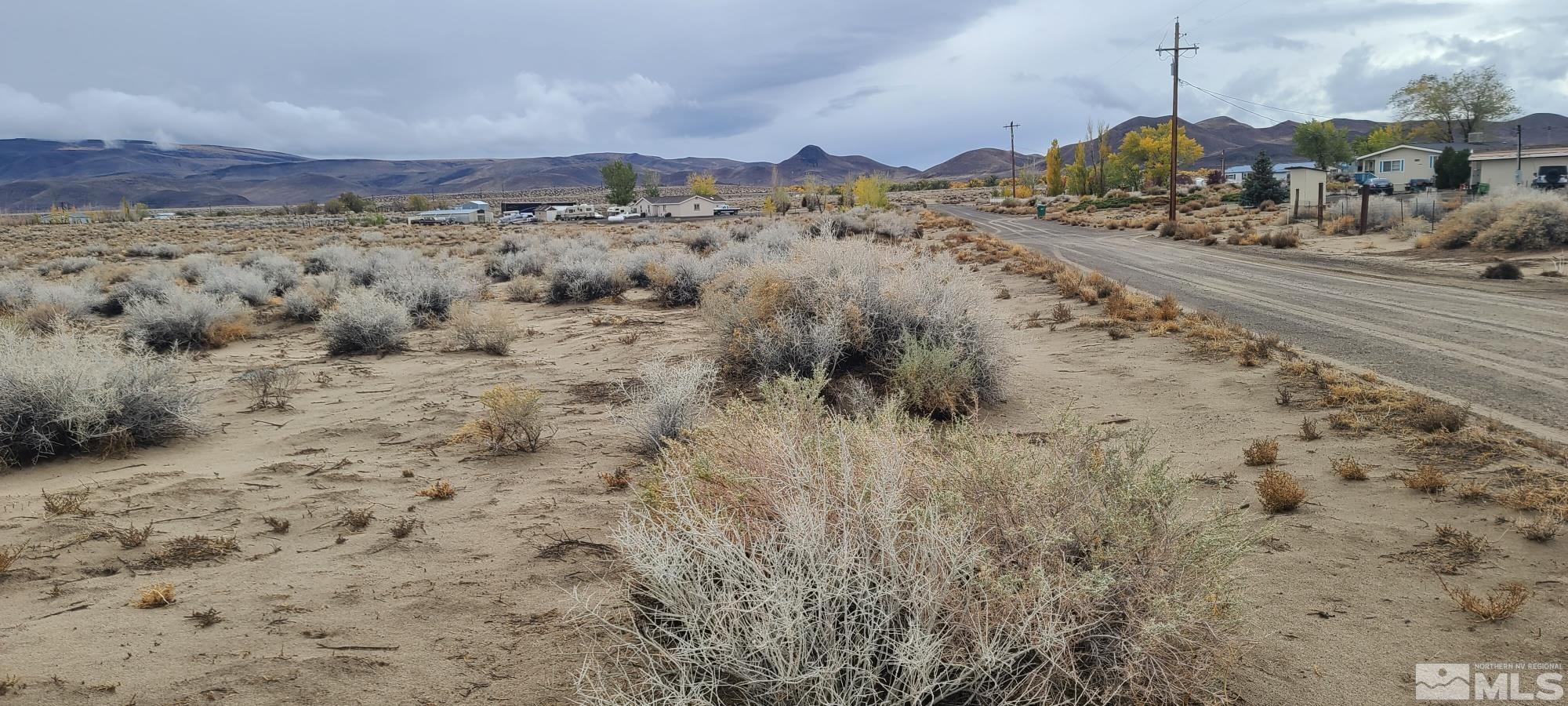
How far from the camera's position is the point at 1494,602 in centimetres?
377

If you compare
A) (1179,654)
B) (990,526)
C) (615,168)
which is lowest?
(1179,654)

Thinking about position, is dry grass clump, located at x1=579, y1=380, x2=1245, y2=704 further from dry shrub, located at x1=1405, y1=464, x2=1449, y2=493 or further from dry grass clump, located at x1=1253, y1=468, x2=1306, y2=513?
dry shrub, located at x1=1405, y1=464, x2=1449, y2=493

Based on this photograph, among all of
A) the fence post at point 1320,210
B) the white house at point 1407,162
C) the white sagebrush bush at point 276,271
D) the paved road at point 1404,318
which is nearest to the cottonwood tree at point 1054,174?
the white house at point 1407,162

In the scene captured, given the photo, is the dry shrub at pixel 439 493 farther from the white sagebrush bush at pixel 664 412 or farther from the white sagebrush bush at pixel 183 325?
the white sagebrush bush at pixel 183 325

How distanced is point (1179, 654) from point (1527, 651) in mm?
1854

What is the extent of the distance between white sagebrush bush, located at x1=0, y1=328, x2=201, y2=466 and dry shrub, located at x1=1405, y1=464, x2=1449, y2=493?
9.41m

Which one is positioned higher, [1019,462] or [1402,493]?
[1019,462]

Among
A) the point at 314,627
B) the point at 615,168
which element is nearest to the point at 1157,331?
the point at 314,627

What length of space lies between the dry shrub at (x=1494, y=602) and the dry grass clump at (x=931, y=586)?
4.61 ft

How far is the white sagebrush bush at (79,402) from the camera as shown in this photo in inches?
246

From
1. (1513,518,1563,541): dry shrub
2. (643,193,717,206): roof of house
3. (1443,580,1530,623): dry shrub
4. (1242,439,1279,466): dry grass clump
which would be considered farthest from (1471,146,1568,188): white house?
(643,193,717,206): roof of house

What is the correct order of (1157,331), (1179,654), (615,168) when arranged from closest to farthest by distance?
(1179,654), (1157,331), (615,168)

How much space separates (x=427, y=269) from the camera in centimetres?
1816

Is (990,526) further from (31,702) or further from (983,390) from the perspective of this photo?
(983,390)
